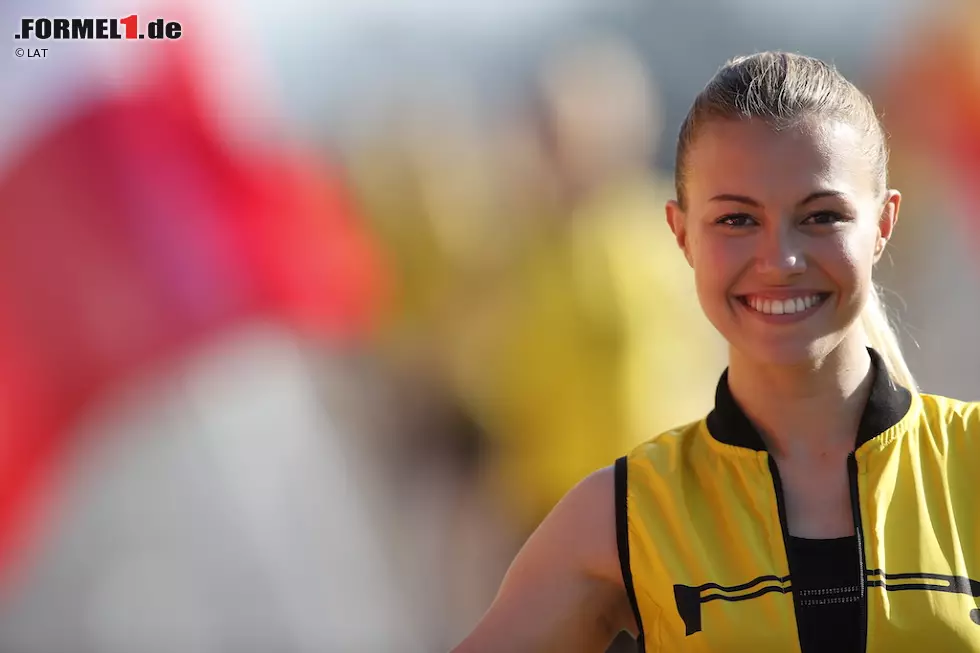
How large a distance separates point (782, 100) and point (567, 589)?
53cm

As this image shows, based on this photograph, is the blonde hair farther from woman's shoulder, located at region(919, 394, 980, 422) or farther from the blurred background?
the blurred background

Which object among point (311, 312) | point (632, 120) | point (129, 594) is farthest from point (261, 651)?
point (632, 120)

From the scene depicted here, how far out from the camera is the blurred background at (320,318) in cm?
217

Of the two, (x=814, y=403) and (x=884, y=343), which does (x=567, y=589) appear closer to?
(x=814, y=403)

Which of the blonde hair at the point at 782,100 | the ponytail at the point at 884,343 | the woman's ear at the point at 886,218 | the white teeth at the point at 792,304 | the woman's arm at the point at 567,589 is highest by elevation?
the blonde hair at the point at 782,100

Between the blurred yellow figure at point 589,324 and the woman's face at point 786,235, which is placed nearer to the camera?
the woman's face at point 786,235

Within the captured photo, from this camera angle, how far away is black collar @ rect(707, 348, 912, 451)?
1062mm

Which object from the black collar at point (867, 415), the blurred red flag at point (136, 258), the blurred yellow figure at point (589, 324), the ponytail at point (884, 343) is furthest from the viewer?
the blurred red flag at point (136, 258)

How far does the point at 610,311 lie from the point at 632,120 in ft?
1.54

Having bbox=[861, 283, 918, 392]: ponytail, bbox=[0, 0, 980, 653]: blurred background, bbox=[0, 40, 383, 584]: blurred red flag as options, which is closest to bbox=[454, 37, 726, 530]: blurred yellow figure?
bbox=[0, 0, 980, 653]: blurred background

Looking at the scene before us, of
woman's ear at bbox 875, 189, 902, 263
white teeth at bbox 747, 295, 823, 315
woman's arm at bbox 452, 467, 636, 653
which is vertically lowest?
woman's arm at bbox 452, 467, 636, 653

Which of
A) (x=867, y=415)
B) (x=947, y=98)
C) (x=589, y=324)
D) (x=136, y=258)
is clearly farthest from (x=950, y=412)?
(x=947, y=98)

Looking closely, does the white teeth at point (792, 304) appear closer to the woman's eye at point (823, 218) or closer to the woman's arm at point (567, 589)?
the woman's eye at point (823, 218)

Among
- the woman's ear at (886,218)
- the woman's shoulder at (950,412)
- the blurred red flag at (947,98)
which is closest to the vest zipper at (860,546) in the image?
the woman's shoulder at (950,412)
